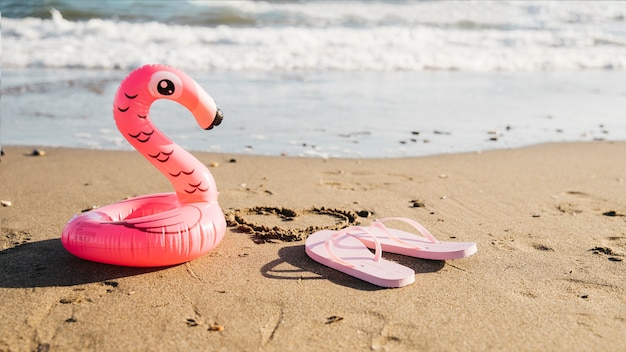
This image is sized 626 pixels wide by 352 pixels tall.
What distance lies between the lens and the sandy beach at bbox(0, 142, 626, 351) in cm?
279

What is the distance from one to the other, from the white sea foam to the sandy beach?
5.91m

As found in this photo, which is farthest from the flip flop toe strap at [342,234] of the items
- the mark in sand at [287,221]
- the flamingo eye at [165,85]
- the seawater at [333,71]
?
the seawater at [333,71]

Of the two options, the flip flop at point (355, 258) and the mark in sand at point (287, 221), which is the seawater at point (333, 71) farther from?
the flip flop at point (355, 258)

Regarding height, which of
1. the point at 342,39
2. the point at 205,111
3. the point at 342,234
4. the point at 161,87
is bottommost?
the point at 342,234

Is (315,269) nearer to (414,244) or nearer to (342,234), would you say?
(342,234)

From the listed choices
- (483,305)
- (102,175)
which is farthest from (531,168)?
(102,175)

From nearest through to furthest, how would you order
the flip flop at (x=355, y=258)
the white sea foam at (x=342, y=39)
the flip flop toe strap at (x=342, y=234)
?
1. the flip flop at (x=355, y=258)
2. the flip flop toe strap at (x=342, y=234)
3. the white sea foam at (x=342, y=39)

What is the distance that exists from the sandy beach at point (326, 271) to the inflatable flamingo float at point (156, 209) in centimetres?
14

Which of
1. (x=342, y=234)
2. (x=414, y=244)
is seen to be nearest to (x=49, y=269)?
(x=342, y=234)

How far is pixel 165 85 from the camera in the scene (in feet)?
11.8

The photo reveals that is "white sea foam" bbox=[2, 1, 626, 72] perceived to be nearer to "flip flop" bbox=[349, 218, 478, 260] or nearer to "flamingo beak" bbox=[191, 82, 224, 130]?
"flamingo beak" bbox=[191, 82, 224, 130]

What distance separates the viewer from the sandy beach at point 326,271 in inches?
110

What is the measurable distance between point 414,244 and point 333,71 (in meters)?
7.39

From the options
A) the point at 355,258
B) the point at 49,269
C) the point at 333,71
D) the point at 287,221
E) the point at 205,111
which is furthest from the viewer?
the point at 333,71
